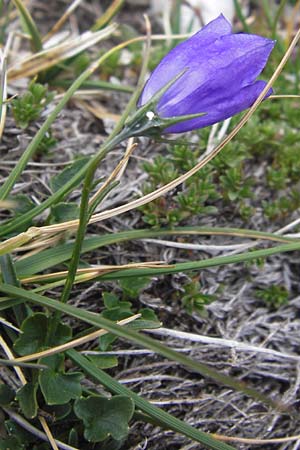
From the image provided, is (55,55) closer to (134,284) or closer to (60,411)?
(134,284)

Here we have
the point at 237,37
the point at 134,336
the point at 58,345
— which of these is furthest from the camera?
the point at 58,345

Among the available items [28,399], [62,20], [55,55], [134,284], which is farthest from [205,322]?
[62,20]

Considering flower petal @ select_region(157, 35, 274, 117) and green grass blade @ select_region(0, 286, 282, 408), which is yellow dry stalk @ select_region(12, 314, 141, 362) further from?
flower petal @ select_region(157, 35, 274, 117)

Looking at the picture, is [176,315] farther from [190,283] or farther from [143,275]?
[143,275]

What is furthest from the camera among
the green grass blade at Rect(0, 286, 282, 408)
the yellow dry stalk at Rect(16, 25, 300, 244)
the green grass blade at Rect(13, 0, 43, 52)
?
the green grass blade at Rect(13, 0, 43, 52)

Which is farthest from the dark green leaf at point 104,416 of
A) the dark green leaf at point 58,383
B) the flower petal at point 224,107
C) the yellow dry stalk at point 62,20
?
the yellow dry stalk at point 62,20

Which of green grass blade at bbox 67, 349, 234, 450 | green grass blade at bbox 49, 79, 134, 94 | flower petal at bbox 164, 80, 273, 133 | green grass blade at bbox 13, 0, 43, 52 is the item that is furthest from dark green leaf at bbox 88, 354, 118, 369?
green grass blade at bbox 13, 0, 43, 52

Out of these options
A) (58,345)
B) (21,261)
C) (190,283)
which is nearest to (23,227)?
(21,261)
